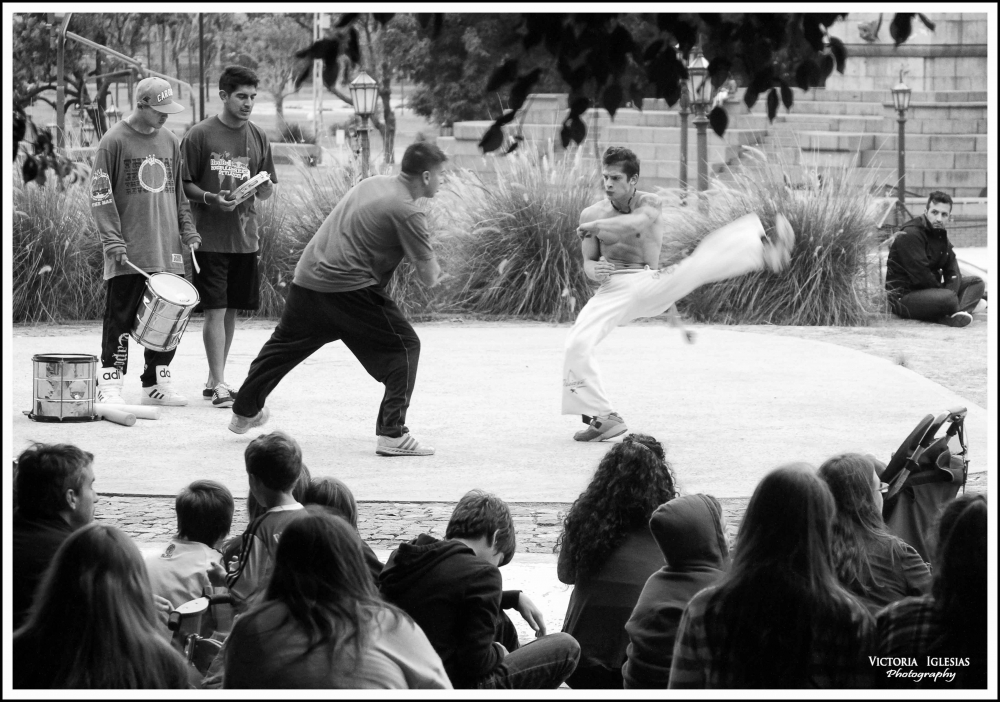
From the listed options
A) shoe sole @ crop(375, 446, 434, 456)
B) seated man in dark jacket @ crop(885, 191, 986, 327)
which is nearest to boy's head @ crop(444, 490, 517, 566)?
shoe sole @ crop(375, 446, 434, 456)

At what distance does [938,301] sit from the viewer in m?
12.9

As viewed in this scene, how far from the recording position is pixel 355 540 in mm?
3309

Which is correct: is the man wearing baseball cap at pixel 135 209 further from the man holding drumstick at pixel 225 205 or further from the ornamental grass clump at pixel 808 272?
the ornamental grass clump at pixel 808 272

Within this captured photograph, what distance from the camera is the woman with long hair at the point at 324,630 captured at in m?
3.11

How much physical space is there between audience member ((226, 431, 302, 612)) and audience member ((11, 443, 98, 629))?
489mm

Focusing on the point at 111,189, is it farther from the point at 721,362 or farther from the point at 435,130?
the point at 435,130

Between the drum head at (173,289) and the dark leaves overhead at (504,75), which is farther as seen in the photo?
the drum head at (173,289)

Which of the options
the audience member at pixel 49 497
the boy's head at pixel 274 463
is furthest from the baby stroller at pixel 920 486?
the audience member at pixel 49 497

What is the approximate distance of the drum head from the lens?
7.85 metres

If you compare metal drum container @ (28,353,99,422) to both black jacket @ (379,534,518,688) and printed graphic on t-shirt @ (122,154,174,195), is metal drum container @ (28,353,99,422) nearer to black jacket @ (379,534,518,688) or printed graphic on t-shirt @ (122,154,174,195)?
printed graphic on t-shirt @ (122,154,174,195)

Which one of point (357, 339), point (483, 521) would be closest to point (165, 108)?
point (357, 339)

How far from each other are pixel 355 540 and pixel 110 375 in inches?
216

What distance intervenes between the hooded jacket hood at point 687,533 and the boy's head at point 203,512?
1.37 m

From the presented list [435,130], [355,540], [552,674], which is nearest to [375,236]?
[552,674]
